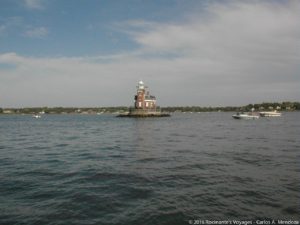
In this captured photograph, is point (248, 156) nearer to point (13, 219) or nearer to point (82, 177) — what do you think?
point (82, 177)

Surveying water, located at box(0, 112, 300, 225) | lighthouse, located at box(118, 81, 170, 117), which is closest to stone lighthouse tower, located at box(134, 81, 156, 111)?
lighthouse, located at box(118, 81, 170, 117)

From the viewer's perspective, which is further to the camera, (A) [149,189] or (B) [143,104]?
(B) [143,104]

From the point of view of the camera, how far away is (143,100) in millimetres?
131625

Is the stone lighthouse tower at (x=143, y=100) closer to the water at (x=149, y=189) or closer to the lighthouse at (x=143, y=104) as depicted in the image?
the lighthouse at (x=143, y=104)

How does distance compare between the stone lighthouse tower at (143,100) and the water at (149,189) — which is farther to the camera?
the stone lighthouse tower at (143,100)

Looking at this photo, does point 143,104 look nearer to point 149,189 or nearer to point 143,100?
point 143,100

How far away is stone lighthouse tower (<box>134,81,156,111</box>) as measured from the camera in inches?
5148

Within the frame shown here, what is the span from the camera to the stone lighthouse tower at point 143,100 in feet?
429

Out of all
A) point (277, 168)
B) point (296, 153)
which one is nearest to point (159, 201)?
point (277, 168)

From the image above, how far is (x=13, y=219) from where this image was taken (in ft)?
37.5

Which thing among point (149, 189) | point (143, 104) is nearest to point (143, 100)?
point (143, 104)

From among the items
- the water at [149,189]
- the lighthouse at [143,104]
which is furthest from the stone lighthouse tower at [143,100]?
the water at [149,189]

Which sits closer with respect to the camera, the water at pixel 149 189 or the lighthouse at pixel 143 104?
the water at pixel 149 189

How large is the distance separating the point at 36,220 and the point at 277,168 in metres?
14.5
